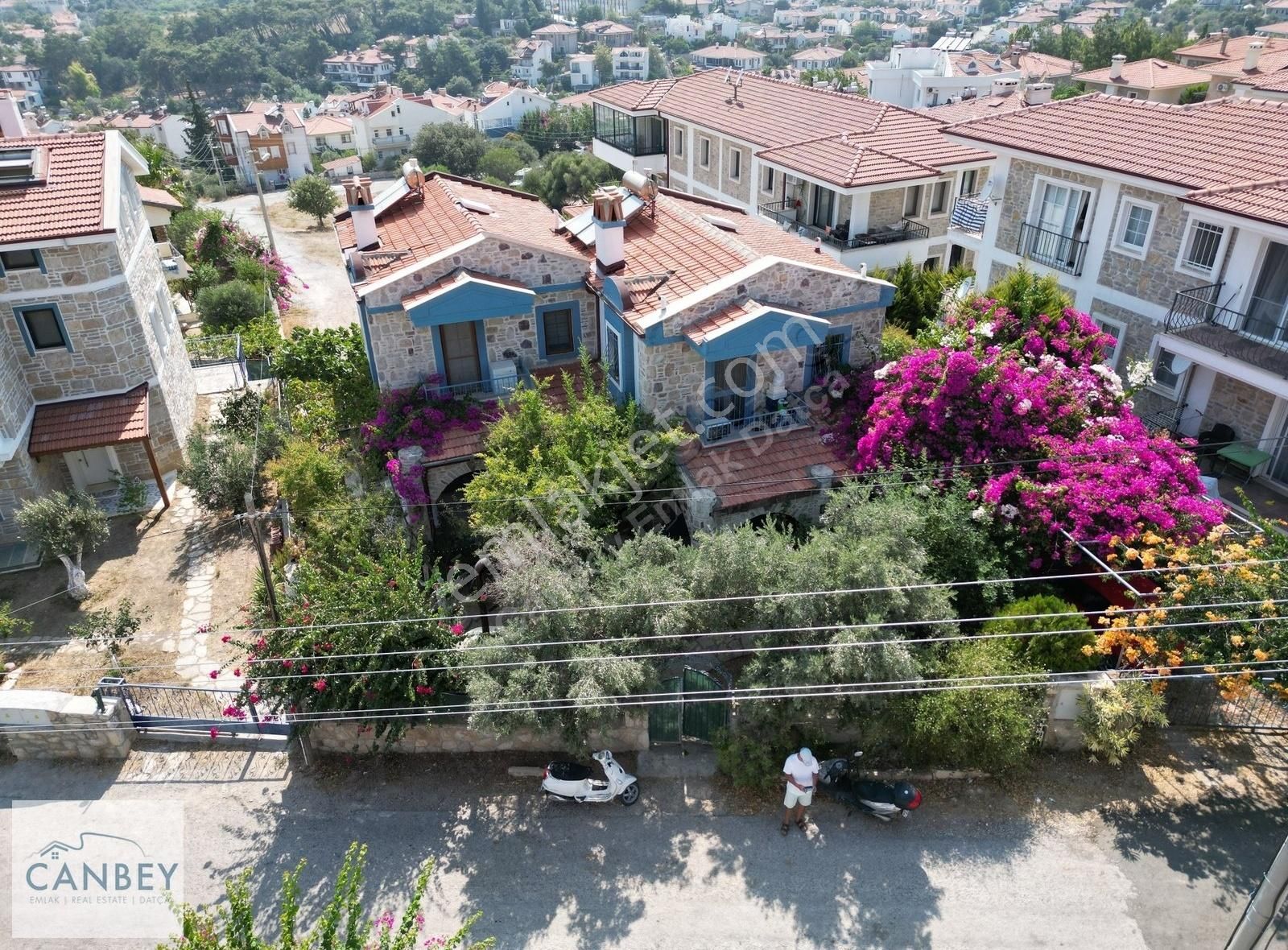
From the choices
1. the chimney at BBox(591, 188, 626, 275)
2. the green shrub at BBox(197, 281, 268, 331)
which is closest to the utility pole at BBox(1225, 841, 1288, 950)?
the chimney at BBox(591, 188, 626, 275)

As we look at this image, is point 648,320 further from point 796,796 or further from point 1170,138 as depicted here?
point 1170,138

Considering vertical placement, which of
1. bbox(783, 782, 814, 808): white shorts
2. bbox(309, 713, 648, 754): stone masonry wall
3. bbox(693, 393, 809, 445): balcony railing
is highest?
bbox(693, 393, 809, 445): balcony railing

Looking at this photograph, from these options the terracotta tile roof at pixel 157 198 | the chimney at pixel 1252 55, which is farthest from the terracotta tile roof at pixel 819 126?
the chimney at pixel 1252 55

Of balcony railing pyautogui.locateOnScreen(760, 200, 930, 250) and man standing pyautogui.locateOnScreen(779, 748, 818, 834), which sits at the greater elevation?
balcony railing pyautogui.locateOnScreen(760, 200, 930, 250)

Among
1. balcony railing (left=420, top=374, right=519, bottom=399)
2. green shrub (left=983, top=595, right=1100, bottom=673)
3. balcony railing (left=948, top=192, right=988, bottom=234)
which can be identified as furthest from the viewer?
balcony railing (left=948, top=192, right=988, bottom=234)

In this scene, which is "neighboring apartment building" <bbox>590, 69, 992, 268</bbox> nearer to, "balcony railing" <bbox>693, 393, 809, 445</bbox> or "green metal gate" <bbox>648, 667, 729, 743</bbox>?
"balcony railing" <bbox>693, 393, 809, 445</bbox>

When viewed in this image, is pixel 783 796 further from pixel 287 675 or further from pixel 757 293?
pixel 757 293

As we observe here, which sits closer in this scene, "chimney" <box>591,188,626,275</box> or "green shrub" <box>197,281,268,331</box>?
"chimney" <box>591,188,626,275</box>
